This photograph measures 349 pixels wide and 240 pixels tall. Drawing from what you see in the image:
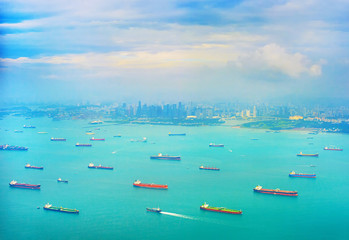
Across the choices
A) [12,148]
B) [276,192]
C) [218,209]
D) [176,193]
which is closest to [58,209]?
[176,193]

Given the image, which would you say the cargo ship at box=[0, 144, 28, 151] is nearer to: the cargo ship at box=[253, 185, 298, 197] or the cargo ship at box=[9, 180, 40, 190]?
the cargo ship at box=[9, 180, 40, 190]

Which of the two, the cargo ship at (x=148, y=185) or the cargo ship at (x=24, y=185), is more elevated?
the cargo ship at (x=148, y=185)

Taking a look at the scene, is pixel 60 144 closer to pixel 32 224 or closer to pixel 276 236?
pixel 32 224

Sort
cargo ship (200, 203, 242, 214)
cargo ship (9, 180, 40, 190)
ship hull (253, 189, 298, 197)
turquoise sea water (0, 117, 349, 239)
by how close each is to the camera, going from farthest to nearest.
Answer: cargo ship (9, 180, 40, 190), ship hull (253, 189, 298, 197), cargo ship (200, 203, 242, 214), turquoise sea water (0, 117, 349, 239)

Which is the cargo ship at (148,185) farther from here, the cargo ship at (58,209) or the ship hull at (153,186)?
the cargo ship at (58,209)

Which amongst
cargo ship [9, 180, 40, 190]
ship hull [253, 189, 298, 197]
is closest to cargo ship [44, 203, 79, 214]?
cargo ship [9, 180, 40, 190]

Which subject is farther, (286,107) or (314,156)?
(286,107)

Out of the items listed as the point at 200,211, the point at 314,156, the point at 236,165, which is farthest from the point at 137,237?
the point at 314,156

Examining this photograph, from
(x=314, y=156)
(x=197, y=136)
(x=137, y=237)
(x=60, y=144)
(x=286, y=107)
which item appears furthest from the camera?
(x=286, y=107)

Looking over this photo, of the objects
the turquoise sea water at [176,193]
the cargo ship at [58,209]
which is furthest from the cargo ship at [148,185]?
the cargo ship at [58,209]
